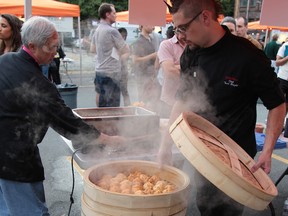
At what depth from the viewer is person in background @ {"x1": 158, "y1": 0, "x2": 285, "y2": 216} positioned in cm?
168

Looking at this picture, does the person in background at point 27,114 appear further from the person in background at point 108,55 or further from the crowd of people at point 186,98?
the person in background at point 108,55

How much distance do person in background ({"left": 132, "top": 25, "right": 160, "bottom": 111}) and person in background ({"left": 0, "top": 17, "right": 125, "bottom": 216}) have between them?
3271 millimetres

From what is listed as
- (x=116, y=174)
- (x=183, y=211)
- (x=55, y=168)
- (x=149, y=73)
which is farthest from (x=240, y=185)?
(x=149, y=73)

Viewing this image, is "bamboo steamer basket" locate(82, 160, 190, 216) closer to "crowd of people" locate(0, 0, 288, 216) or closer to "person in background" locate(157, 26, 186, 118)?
"crowd of people" locate(0, 0, 288, 216)

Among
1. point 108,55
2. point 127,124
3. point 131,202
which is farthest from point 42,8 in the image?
point 131,202

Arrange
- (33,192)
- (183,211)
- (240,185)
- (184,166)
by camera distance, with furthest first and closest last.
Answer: (184,166), (33,192), (183,211), (240,185)

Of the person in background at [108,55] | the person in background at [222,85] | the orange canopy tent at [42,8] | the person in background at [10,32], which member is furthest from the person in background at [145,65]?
the orange canopy tent at [42,8]

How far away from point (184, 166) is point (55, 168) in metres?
2.09

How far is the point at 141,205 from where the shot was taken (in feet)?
4.61

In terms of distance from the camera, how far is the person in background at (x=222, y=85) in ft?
5.53

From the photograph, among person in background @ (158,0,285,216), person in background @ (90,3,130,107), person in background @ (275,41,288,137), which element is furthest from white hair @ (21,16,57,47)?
person in background @ (275,41,288,137)

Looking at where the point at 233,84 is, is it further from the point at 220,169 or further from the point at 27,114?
the point at 27,114

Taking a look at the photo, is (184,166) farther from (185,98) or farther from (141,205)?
(141,205)

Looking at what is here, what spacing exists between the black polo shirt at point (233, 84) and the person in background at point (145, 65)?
318cm
